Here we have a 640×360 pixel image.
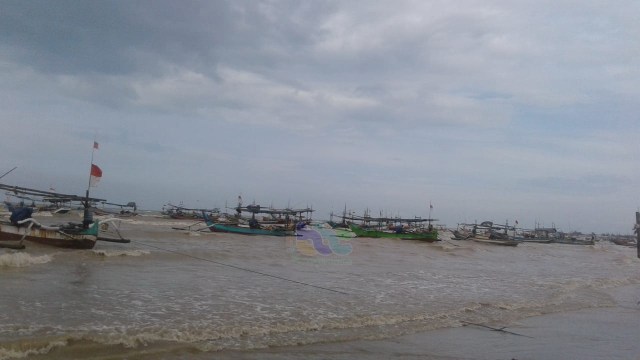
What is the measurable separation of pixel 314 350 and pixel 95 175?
12.8 m

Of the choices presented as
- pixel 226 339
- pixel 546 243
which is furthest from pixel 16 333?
pixel 546 243

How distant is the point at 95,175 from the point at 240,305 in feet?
30.8

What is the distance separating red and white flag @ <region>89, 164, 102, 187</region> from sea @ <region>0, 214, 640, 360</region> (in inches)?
114

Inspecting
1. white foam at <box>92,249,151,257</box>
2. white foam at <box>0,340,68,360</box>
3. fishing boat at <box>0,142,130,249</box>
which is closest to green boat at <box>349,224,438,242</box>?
white foam at <box>92,249,151,257</box>

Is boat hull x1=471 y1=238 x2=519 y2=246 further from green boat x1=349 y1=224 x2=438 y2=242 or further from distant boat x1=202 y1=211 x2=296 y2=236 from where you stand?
distant boat x1=202 y1=211 x2=296 y2=236

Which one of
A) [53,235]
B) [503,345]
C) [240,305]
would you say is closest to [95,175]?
[53,235]

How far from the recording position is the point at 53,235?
1877 cm

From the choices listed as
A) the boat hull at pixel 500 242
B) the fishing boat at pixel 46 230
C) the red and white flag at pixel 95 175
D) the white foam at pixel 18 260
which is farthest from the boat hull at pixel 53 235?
the boat hull at pixel 500 242

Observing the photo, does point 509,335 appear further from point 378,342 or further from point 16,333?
point 16,333

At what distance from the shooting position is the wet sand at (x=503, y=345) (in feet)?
25.4

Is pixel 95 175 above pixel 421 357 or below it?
above

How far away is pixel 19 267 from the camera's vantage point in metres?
14.0

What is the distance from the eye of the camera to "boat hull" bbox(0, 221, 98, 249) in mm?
17703

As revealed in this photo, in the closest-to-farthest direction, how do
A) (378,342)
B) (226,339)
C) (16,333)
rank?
(16,333) < (226,339) < (378,342)
